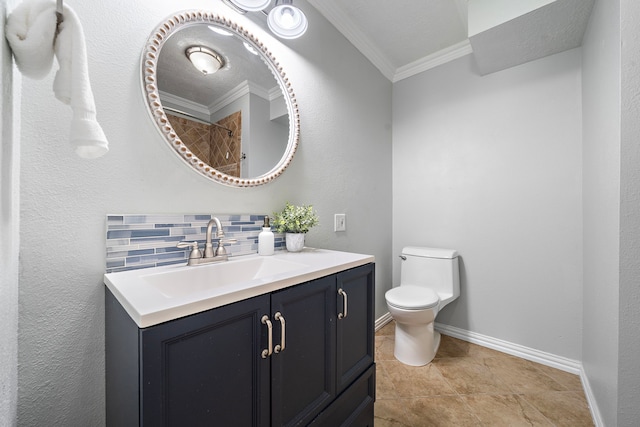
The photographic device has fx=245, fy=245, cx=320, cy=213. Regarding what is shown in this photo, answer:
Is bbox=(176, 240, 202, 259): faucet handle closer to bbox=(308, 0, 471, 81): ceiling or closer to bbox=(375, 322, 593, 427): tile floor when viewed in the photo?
bbox=(375, 322, 593, 427): tile floor

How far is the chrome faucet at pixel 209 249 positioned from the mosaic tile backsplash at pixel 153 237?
0.03 m

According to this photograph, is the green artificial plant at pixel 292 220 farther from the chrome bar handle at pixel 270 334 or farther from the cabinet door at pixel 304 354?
the chrome bar handle at pixel 270 334

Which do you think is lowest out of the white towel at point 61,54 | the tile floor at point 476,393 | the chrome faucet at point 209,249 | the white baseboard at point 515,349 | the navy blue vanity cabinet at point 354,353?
the tile floor at point 476,393

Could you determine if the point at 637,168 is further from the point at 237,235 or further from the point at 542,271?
the point at 237,235

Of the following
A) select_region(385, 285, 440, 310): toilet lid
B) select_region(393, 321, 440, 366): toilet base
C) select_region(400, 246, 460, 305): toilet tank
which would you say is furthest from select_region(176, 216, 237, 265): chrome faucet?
select_region(400, 246, 460, 305): toilet tank

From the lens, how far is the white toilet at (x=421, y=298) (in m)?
1.59

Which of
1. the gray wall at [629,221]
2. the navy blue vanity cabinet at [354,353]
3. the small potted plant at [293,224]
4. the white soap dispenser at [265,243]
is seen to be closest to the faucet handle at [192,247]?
the white soap dispenser at [265,243]

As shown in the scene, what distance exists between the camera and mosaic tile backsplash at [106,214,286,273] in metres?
0.84

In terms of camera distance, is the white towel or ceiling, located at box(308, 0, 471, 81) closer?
the white towel

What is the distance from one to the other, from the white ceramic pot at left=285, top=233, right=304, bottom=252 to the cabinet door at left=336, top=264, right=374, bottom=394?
0.38 meters

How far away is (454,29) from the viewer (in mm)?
1852

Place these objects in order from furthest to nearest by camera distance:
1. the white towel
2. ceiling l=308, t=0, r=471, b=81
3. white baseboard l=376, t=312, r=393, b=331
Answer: white baseboard l=376, t=312, r=393, b=331
ceiling l=308, t=0, r=471, b=81
the white towel

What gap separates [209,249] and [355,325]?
69 centimetres

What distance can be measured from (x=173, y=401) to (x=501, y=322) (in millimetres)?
2192
